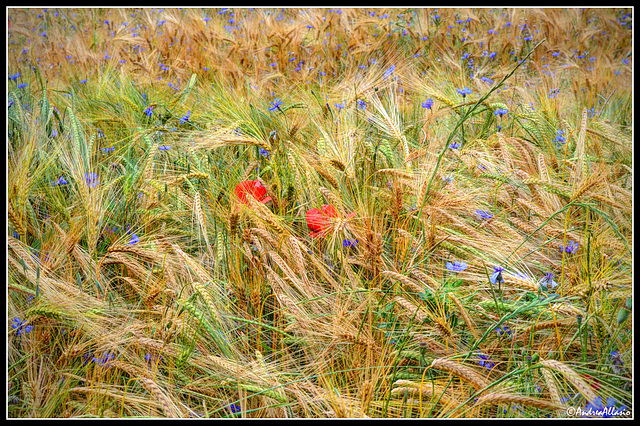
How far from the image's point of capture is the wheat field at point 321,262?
122 cm

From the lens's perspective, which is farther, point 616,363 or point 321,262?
point 321,262

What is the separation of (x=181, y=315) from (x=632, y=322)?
115cm

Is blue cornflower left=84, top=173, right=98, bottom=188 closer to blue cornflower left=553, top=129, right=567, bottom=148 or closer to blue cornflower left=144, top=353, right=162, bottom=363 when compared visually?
blue cornflower left=144, top=353, right=162, bottom=363

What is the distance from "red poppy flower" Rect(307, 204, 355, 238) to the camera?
157 centimetres

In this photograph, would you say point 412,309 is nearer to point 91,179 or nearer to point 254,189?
point 254,189

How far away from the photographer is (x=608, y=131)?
1918 millimetres

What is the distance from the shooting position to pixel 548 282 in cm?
141

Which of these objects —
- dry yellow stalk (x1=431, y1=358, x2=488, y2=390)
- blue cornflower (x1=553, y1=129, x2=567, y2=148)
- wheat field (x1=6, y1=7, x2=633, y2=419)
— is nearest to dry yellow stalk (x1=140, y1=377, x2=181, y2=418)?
wheat field (x1=6, y1=7, x2=633, y2=419)

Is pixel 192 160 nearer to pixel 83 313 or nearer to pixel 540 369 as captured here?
pixel 83 313

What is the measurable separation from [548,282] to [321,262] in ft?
2.19

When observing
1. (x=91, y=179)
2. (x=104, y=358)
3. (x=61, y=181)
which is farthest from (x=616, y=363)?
(x=61, y=181)

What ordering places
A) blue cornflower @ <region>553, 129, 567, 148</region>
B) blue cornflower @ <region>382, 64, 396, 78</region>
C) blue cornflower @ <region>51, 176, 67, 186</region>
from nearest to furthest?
blue cornflower @ <region>51, 176, 67, 186</region> < blue cornflower @ <region>553, 129, 567, 148</region> < blue cornflower @ <region>382, 64, 396, 78</region>

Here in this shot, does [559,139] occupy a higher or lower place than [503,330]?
higher

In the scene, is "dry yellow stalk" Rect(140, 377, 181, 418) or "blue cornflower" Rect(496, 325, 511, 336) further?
"blue cornflower" Rect(496, 325, 511, 336)
